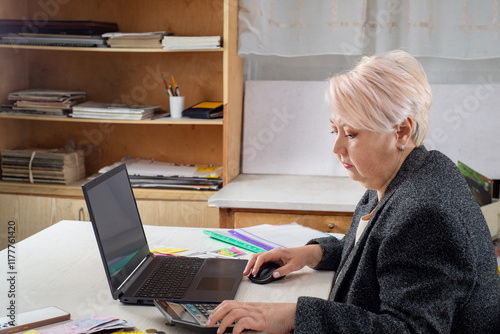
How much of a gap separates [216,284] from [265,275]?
0.15 m

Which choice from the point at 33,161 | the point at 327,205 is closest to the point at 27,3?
the point at 33,161

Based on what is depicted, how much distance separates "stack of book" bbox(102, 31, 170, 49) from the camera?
2836 mm

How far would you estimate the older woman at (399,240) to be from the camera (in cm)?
108

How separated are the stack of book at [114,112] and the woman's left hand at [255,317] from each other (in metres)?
1.84

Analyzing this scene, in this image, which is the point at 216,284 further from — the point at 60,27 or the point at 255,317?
the point at 60,27

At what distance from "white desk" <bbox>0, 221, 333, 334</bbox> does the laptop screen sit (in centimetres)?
9

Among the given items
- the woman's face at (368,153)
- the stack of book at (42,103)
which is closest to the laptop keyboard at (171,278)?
the woman's face at (368,153)

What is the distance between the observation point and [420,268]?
1.09m

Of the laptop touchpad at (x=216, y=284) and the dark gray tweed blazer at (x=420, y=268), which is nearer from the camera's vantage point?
the dark gray tweed blazer at (x=420, y=268)

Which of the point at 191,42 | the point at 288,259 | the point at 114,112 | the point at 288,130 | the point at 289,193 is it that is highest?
the point at 191,42

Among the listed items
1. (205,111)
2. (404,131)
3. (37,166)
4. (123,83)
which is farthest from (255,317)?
(123,83)

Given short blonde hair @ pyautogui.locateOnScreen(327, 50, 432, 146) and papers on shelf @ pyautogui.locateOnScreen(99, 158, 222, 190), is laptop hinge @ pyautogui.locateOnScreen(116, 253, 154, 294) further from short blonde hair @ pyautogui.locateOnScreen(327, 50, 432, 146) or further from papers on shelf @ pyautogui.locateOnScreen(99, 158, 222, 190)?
papers on shelf @ pyautogui.locateOnScreen(99, 158, 222, 190)

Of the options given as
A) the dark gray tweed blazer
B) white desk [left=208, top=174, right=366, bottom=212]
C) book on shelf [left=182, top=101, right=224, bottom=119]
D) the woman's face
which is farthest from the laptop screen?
book on shelf [left=182, top=101, right=224, bottom=119]

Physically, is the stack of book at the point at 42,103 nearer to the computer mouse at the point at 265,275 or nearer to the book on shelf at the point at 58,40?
the book on shelf at the point at 58,40
